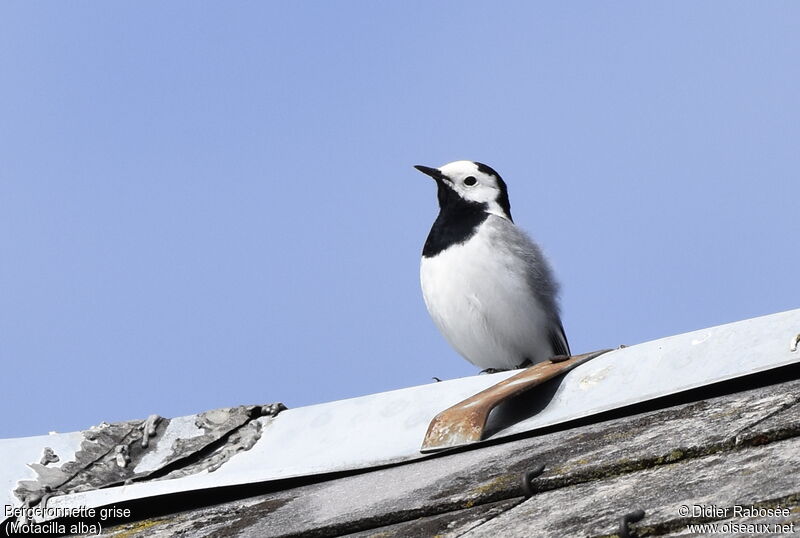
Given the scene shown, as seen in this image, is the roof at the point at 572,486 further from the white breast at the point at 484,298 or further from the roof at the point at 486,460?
the white breast at the point at 484,298

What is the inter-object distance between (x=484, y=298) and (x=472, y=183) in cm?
111

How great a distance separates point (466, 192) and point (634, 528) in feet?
19.3

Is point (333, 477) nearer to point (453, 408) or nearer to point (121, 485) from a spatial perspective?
point (453, 408)

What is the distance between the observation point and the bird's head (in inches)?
308

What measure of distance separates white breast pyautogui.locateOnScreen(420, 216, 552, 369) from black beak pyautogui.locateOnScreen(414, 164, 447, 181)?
0.81 metres

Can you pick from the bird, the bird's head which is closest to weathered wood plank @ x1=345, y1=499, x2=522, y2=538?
the bird

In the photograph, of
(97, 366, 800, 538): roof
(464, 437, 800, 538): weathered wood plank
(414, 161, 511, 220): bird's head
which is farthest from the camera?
(414, 161, 511, 220): bird's head

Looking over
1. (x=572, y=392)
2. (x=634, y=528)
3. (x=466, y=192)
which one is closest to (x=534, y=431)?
(x=572, y=392)

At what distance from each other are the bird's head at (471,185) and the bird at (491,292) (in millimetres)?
312

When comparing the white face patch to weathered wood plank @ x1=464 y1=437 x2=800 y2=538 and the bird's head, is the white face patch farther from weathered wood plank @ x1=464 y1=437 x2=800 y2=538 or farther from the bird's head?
weathered wood plank @ x1=464 y1=437 x2=800 y2=538

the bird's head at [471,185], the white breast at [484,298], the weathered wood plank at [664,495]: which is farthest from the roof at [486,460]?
the bird's head at [471,185]

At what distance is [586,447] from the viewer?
271cm

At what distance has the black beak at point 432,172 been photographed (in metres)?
7.97

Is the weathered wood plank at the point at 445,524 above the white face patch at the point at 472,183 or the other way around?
the other way around
